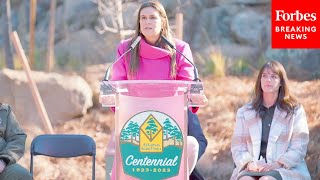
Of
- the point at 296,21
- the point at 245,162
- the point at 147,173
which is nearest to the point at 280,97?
the point at 245,162

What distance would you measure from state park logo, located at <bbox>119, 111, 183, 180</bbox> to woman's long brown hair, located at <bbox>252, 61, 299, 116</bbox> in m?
1.70

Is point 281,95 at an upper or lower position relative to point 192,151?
upper

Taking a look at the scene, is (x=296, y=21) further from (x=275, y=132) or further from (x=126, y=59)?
(x=126, y=59)

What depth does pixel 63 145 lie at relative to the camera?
226 inches

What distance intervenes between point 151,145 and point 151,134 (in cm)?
6

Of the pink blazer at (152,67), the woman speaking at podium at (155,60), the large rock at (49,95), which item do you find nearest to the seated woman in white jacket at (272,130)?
the woman speaking at podium at (155,60)

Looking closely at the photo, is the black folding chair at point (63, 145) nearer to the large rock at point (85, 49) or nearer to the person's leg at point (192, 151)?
the person's leg at point (192, 151)

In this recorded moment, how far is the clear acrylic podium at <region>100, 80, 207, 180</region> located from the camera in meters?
3.76

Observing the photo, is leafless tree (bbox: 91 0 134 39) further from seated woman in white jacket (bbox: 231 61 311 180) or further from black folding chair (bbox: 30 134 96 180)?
seated woman in white jacket (bbox: 231 61 311 180)

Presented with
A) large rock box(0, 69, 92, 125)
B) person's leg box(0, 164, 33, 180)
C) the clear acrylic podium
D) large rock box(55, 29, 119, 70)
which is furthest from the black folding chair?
large rock box(55, 29, 119, 70)

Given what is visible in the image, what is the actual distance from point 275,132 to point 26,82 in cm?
470

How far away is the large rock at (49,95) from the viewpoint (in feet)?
30.2

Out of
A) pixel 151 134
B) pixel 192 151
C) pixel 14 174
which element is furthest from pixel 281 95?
pixel 14 174

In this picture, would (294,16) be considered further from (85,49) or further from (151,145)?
(85,49)
